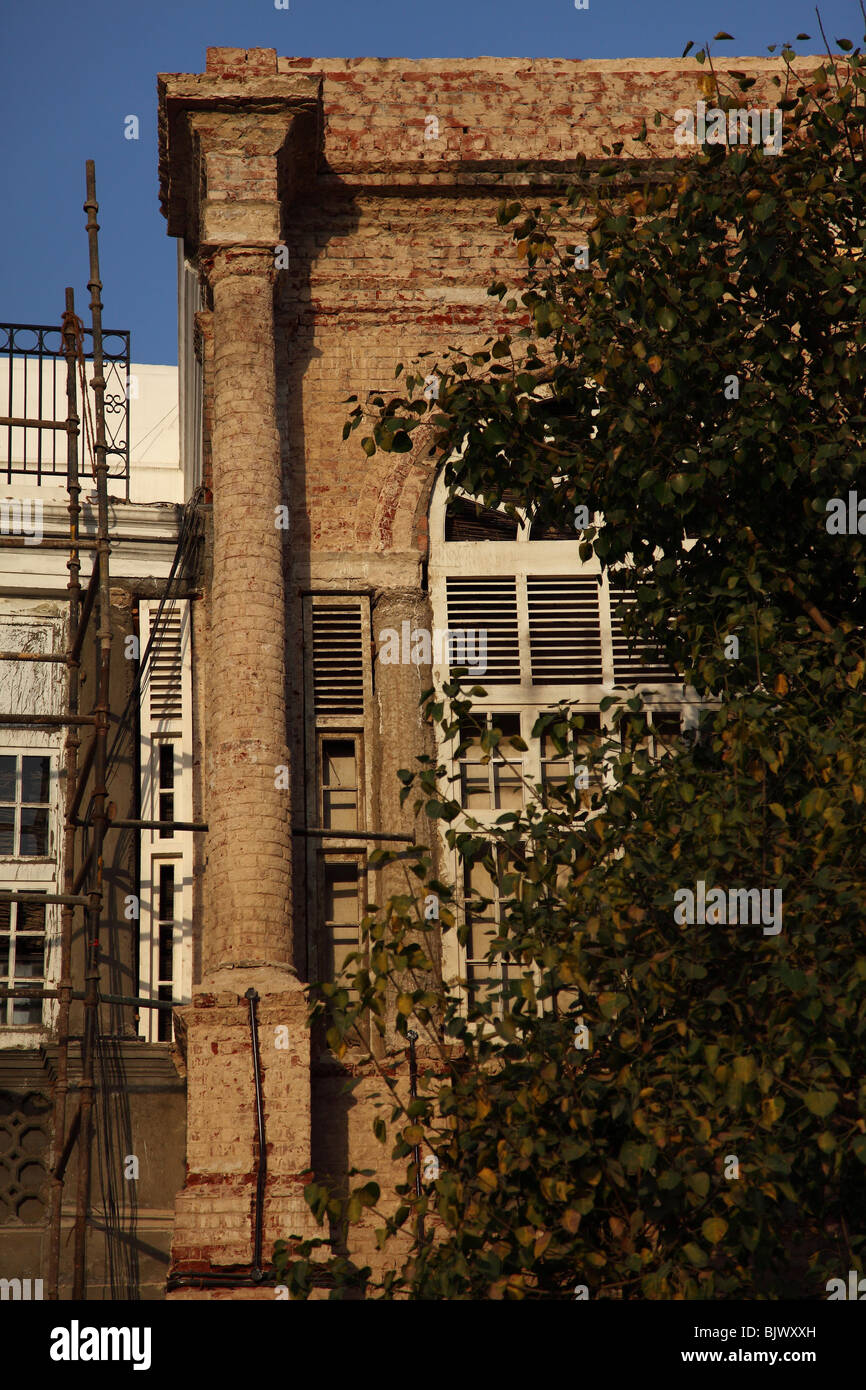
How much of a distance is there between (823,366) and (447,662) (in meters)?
4.31

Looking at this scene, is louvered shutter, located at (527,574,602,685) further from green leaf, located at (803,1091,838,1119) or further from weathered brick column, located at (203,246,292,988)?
green leaf, located at (803,1091,838,1119)

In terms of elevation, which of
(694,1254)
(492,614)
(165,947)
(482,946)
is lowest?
(694,1254)

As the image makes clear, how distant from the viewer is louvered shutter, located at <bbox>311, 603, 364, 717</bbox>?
1339cm

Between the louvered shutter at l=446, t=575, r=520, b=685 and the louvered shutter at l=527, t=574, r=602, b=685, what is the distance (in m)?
0.14

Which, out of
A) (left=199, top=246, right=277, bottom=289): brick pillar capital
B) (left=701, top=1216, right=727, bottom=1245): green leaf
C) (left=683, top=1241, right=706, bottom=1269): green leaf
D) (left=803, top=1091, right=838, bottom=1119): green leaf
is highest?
(left=199, top=246, right=277, bottom=289): brick pillar capital

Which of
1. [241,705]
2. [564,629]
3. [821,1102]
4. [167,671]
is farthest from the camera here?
[167,671]

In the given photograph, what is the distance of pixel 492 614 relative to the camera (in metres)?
13.7

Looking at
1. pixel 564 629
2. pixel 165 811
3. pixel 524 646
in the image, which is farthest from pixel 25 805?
pixel 564 629

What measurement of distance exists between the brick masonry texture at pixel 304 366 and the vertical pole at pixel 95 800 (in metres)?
0.76

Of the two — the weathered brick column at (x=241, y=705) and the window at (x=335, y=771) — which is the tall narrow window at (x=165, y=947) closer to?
the weathered brick column at (x=241, y=705)

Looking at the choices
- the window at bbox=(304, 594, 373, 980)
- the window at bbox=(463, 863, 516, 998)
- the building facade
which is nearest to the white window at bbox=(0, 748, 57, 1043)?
the building facade

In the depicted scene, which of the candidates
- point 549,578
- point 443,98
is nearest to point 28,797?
point 549,578

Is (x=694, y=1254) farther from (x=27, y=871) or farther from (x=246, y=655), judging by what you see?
(x=27, y=871)

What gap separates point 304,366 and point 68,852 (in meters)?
4.13
